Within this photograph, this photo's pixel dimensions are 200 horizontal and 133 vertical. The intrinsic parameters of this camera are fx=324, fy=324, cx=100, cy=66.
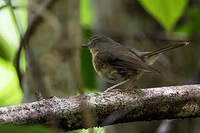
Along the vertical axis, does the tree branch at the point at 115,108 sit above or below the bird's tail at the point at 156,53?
below

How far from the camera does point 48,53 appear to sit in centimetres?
326

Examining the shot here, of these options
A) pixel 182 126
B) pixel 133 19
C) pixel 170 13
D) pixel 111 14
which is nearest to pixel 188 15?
pixel 133 19

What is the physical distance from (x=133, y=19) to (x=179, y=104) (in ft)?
8.75

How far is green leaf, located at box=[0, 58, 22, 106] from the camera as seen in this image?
407 centimetres

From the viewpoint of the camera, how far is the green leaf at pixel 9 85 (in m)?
4.07

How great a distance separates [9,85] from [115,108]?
2578mm

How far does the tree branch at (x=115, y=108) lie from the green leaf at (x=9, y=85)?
7.08 ft

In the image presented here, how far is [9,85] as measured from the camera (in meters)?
4.27

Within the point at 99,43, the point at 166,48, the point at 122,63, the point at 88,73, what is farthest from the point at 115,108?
the point at 88,73

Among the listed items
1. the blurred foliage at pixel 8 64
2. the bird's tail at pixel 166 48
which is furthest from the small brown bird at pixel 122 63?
the blurred foliage at pixel 8 64

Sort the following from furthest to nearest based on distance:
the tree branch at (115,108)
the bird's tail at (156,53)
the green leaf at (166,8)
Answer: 1. the bird's tail at (156,53)
2. the green leaf at (166,8)
3. the tree branch at (115,108)

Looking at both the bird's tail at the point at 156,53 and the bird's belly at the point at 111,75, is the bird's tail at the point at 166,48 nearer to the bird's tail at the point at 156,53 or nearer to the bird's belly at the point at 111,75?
the bird's tail at the point at 156,53

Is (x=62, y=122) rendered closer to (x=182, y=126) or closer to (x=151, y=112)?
(x=151, y=112)

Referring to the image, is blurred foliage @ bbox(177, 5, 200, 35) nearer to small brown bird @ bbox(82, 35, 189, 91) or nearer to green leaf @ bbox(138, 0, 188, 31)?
small brown bird @ bbox(82, 35, 189, 91)
